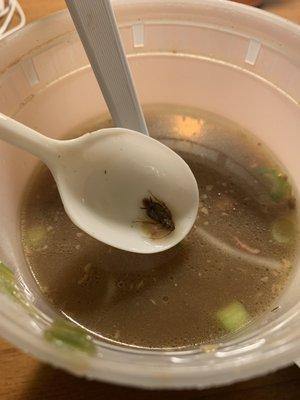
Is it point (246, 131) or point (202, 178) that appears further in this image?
point (246, 131)

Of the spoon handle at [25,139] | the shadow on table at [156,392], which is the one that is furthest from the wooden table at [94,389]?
the spoon handle at [25,139]

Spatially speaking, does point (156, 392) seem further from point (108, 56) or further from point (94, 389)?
point (108, 56)

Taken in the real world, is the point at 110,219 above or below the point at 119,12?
below

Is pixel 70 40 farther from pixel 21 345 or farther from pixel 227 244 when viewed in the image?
pixel 21 345

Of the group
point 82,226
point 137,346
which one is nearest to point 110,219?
point 82,226

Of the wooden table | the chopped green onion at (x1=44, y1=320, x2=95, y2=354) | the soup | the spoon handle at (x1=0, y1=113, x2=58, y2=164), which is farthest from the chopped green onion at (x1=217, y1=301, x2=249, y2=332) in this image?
the spoon handle at (x1=0, y1=113, x2=58, y2=164)

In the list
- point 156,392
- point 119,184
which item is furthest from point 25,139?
point 156,392
